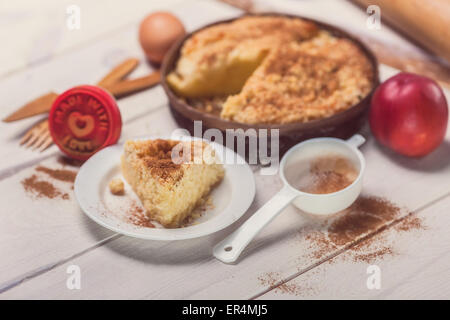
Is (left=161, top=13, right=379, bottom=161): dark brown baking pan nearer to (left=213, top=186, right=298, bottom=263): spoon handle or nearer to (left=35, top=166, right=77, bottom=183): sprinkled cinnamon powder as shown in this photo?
(left=213, top=186, right=298, bottom=263): spoon handle

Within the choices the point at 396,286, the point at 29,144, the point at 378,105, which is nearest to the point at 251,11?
the point at 378,105

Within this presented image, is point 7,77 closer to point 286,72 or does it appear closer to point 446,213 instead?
point 286,72

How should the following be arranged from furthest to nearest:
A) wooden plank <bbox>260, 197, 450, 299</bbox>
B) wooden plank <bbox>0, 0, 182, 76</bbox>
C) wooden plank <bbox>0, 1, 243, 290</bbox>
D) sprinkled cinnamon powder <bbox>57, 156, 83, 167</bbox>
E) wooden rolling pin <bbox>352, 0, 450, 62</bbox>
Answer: wooden plank <bbox>0, 0, 182, 76</bbox>, wooden rolling pin <bbox>352, 0, 450, 62</bbox>, sprinkled cinnamon powder <bbox>57, 156, 83, 167</bbox>, wooden plank <bbox>0, 1, 243, 290</bbox>, wooden plank <bbox>260, 197, 450, 299</bbox>

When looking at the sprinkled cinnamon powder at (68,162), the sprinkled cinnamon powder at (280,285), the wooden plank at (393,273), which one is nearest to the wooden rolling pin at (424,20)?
the wooden plank at (393,273)

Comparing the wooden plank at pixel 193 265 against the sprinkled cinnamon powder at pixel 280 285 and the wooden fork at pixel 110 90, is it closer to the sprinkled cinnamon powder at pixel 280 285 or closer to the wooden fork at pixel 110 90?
the sprinkled cinnamon powder at pixel 280 285

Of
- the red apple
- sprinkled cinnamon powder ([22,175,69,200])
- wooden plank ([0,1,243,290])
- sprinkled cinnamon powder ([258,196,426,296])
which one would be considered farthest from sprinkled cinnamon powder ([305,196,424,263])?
sprinkled cinnamon powder ([22,175,69,200])

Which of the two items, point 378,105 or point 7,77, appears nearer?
point 378,105
